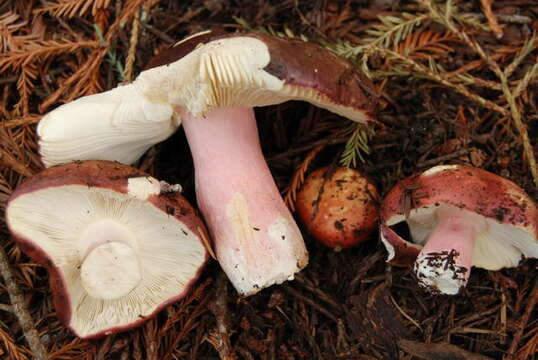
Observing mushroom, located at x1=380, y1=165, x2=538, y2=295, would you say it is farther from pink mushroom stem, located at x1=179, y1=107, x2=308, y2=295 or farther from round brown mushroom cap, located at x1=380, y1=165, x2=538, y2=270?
pink mushroom stem, located at x1=179, y1=107, x2=308, y2=295

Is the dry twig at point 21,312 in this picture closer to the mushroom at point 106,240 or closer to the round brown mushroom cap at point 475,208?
the mushroom at point 106,240

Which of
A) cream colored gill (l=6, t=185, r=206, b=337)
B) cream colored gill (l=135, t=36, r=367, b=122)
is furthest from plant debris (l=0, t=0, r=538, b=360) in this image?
cream colored gill (l=135, t=36, r=367, b=122)

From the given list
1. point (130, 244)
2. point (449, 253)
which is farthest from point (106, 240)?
point (449, 253)

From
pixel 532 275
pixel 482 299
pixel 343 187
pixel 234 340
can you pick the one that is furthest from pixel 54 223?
pixel 532 275

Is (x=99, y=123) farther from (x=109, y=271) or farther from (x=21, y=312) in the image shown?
(x=21, y=312)

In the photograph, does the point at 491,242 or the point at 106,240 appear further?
the point at 491,242

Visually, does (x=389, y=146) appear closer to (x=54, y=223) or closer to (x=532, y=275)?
(x=532, y=275)

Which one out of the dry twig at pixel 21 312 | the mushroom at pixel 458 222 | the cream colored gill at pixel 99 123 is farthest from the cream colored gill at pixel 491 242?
the dry twig at pixel 21 312
